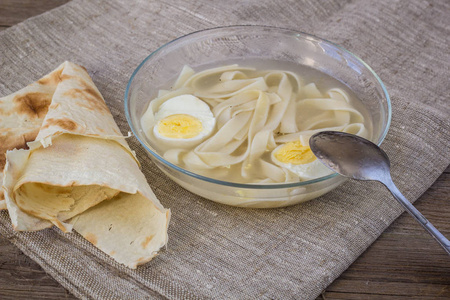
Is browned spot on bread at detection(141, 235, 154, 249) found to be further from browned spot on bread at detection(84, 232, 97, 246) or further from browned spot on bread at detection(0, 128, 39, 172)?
browned spot on bread at detection(0, 128, 39, 172)

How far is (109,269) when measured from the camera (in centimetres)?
223

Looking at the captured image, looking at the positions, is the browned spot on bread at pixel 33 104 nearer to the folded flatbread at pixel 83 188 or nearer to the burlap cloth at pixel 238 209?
the folded flatbread at pixel 83 188

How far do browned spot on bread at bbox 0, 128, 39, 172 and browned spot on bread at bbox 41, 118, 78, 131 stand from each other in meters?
0.16

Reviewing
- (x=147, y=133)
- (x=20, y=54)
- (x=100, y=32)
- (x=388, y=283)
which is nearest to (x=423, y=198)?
(x=388, y=283)

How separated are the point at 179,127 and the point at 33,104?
778 millimetres

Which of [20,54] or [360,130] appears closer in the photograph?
[360,130]

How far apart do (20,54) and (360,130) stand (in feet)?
7.26

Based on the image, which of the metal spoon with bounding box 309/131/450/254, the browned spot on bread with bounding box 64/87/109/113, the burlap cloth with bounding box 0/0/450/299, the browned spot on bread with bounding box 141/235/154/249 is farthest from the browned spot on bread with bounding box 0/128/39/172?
the metal spoon with bounding box 309/131/450/254

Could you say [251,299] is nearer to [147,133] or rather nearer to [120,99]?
[147,133]

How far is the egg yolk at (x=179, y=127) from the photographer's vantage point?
2742mm

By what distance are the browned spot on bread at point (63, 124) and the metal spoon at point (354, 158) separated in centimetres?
110

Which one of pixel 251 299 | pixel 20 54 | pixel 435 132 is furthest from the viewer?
pixel 20 54

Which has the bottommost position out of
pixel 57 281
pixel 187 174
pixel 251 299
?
pixel 57 281

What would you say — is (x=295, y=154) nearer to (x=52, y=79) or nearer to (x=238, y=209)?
(x=238, y=209)
